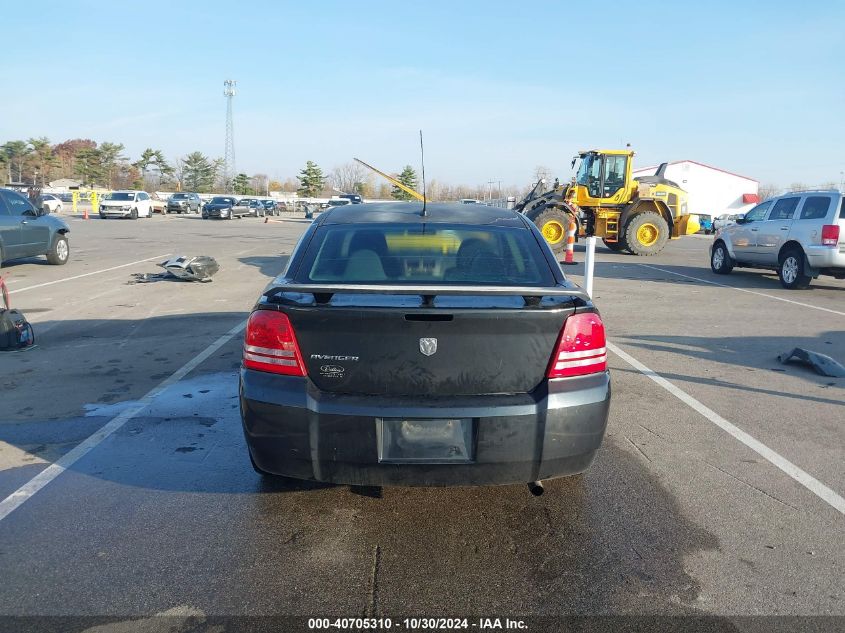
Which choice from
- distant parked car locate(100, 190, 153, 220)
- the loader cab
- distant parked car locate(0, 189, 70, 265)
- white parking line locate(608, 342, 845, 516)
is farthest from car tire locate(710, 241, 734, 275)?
distant parked car locate(100, 190, 153, 220)

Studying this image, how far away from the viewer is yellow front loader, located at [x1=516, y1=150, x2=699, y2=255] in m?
20.6

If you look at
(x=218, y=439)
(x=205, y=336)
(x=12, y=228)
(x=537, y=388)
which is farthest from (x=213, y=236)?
(x=537, y=388)

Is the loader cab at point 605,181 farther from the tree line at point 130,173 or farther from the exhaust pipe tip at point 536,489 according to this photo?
the tree line at point 130,173

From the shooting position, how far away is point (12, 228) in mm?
13164

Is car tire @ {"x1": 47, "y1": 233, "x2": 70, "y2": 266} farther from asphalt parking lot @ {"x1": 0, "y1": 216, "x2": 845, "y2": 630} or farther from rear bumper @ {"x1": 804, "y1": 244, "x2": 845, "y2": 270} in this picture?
rear bumper @ {"x1": 804, "y1": 244, "x2": 845, "y2": 270}

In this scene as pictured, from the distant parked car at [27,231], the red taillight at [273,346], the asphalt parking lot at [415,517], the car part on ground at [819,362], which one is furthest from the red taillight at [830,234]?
the distant parked car at [27,231]

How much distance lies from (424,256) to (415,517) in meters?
1.49

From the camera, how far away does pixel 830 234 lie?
12.2 metres

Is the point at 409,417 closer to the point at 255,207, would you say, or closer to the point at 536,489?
the point at 536,489

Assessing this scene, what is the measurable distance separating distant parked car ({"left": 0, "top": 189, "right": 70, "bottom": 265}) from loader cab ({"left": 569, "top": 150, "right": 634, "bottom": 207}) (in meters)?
14.0

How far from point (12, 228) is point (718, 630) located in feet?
46.6

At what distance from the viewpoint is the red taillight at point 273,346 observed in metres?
3.22

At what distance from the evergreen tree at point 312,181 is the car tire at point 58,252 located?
73.7 meters

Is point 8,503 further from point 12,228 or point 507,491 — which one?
point 12,228
